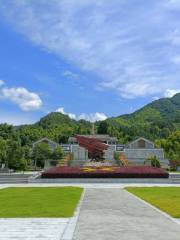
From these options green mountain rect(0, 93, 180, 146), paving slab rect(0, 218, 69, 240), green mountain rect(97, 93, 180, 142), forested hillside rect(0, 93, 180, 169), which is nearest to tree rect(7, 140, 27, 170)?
forested hillside rect(0, 93, 180, 169)

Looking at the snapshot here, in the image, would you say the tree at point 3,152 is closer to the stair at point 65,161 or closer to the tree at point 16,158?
the tree at point 16,158

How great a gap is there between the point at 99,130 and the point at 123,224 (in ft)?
252

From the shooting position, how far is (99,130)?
85.7 meters

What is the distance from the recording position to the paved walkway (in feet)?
24.3

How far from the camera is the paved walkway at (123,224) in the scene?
7.41 meters

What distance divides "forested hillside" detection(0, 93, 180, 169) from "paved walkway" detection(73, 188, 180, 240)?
2869 centimetres

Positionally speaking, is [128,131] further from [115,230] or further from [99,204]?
[115,230]

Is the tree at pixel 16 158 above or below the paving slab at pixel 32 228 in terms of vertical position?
above

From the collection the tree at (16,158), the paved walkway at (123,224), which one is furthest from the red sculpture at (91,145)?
the paved walkway at (123,224)

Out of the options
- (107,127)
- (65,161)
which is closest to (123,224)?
(65,161)

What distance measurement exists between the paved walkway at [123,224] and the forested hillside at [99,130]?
28688 millimetres

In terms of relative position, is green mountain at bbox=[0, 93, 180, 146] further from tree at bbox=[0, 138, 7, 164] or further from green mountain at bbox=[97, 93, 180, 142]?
tree at bbox=[0, 138, 7, 164]

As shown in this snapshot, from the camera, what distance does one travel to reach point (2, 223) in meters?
9.09

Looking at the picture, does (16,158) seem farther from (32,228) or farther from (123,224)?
(32,228)
